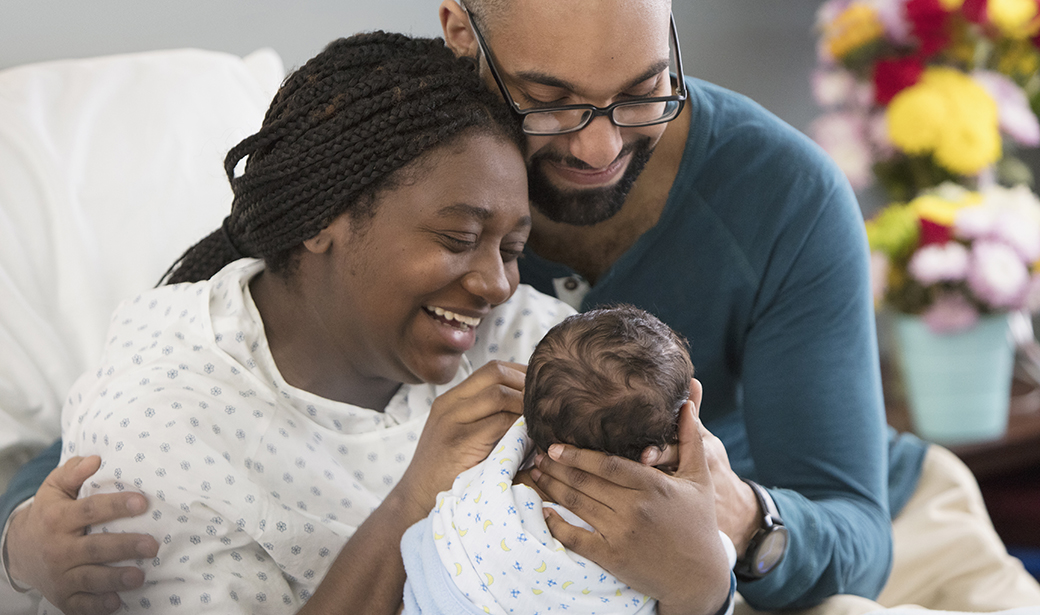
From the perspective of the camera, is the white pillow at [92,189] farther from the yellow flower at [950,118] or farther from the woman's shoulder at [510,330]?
the yellow flower at [950,118]

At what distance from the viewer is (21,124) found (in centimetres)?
124

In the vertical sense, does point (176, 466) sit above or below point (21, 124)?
below

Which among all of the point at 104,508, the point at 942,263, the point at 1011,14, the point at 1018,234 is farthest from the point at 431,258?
the point at 1011,14

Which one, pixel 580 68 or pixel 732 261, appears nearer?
pixel 580 68

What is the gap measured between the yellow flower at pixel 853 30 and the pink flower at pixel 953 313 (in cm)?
59

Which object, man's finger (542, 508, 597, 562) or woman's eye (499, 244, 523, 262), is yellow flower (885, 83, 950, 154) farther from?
man's finger (542, 508, 597, 562)

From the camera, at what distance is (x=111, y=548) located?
92 cm

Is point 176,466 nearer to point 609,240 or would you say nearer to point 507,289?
point 507,289

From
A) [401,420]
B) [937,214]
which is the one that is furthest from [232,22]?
[937,214]

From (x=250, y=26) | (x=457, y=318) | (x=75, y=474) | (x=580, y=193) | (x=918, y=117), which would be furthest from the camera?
(x=918, y=117)

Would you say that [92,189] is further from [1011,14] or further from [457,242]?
[1011,14]

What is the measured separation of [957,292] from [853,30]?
626 millimetres

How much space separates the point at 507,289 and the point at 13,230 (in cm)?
64

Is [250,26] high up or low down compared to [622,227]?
up
